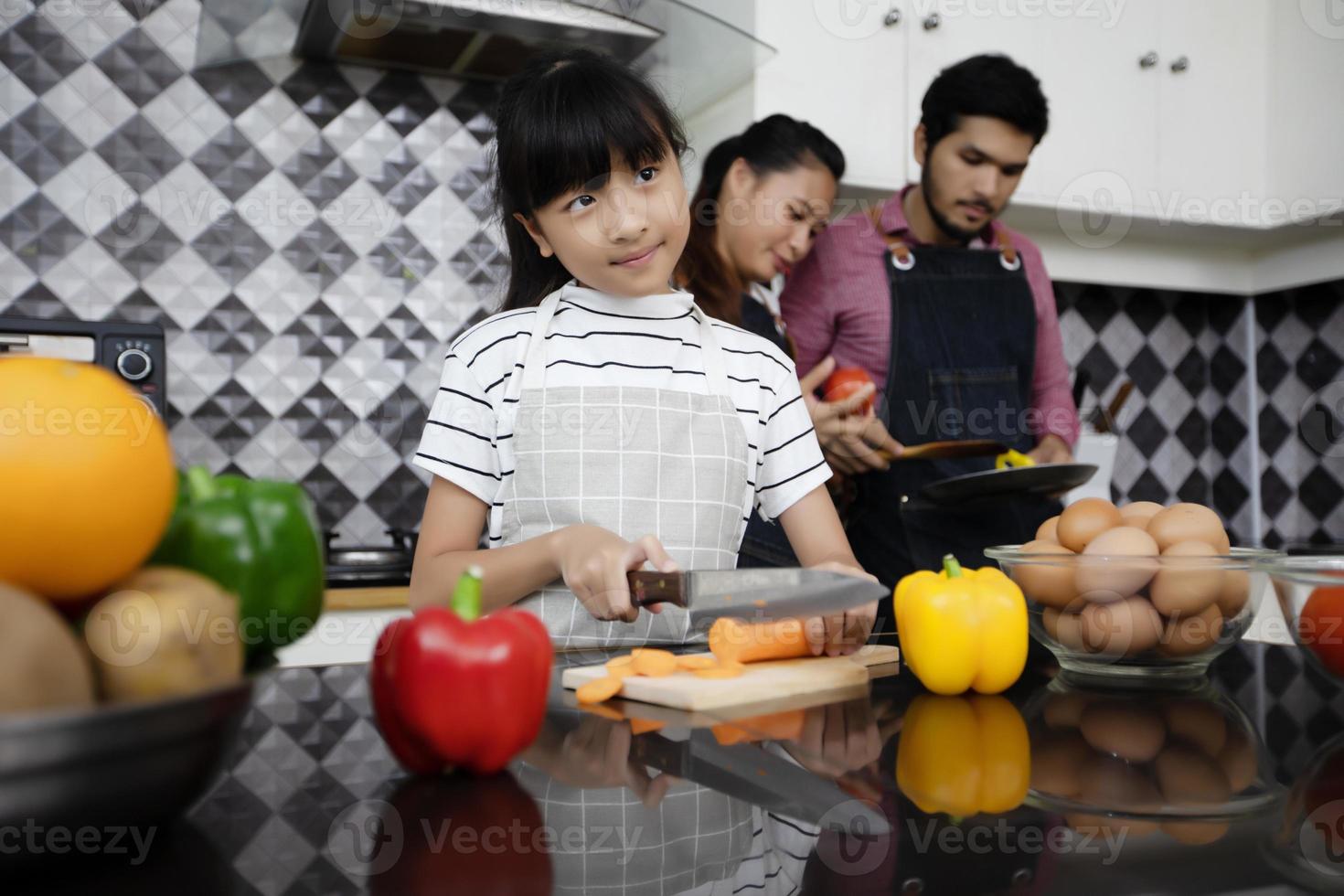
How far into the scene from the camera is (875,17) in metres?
2.11

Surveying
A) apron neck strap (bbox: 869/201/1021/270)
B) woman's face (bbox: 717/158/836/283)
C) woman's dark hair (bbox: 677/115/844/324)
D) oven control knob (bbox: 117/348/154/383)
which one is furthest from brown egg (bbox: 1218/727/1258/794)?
oven control knob (bbox: 117/348/154/383)

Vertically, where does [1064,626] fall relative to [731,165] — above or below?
below

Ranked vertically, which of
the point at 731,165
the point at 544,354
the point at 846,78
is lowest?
the point at 544,354

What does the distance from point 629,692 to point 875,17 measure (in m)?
1.76

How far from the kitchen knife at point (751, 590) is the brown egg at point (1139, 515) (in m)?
0.21

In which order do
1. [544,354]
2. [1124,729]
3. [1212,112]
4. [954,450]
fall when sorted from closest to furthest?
[1124,729]
[544,354]
[954,450]
[1212,112]

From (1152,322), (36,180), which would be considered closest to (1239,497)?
(1152,322)

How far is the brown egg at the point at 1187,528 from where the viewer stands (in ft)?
2.46

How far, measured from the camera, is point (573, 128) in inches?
38.7

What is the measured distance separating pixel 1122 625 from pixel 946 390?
4.06 ft

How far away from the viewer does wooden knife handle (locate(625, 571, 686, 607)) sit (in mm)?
669

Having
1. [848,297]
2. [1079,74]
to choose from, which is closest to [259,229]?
[848,297]

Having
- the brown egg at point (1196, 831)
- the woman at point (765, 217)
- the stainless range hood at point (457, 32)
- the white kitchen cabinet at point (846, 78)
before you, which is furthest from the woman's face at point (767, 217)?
the brown egg at point (1196, 831)

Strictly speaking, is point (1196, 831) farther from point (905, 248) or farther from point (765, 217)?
point (905, 248)
